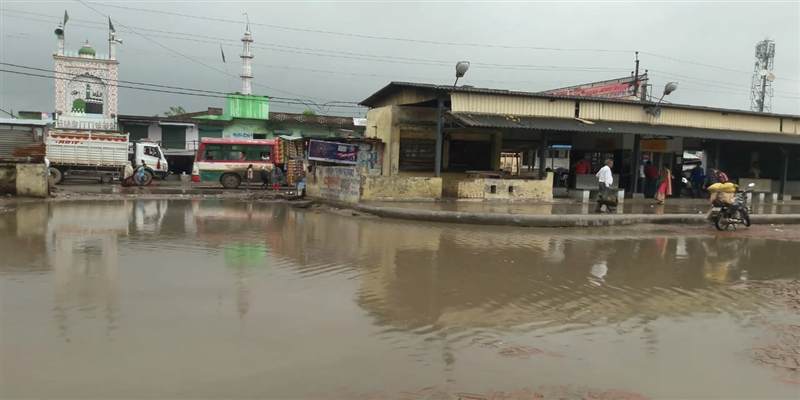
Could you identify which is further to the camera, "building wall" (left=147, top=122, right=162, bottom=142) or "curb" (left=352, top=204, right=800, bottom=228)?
"building wall" (left=147, top=122, right=162, bottom=142)

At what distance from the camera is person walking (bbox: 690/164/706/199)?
2134 cm

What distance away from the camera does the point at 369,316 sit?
204 inches

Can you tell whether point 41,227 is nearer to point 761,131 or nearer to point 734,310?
point 734,310

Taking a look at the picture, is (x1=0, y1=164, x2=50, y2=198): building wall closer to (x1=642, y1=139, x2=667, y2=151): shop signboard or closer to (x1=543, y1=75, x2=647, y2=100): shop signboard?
(x1=642, y1=139, x2=667, y2=151): shop signboard

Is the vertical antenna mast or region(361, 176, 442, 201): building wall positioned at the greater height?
the vertical antenna mast

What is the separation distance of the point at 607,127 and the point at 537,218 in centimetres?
775

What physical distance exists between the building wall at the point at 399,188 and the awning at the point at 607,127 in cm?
227

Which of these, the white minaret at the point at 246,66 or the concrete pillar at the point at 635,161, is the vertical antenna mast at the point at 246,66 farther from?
the concrete pillar at the point at 635,161

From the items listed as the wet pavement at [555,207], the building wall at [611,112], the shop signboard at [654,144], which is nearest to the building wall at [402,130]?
the building wall at [611,112]

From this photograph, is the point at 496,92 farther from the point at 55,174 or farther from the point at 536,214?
the point at 55,174

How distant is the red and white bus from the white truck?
2.98 m

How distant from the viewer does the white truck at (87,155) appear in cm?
2494

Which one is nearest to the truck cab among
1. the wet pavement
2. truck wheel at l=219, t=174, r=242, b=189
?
truck wheel at l=219, t=174, r=242, b=189

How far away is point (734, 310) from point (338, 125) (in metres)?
34.0
